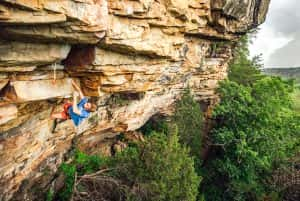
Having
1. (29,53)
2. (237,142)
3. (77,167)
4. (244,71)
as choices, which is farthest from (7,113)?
(244,71)

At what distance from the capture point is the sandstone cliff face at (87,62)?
6238 millimetres

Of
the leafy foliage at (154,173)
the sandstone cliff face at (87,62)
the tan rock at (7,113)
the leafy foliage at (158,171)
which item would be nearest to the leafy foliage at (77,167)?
the leafy foliage at (154,173)

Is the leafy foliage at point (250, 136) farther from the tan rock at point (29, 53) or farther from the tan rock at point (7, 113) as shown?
the tan rock at point (7, 113)

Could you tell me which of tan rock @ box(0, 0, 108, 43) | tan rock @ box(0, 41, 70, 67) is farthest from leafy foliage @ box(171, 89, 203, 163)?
tan rock @ box(0, 41, 70, 67)

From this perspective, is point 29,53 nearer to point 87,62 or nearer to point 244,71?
point 87,62

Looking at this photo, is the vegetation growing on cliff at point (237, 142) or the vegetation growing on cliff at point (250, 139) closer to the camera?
the vegetation growing on cliff at point (237, 142)

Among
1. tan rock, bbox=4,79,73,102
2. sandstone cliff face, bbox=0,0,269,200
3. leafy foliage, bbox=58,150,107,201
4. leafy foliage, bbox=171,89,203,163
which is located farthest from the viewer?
leafy foliage, bbox=171,89,203,163

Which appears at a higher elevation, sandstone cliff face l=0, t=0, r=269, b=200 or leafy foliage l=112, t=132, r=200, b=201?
sandstone cliff face l=0, t=0, r=269, b=200

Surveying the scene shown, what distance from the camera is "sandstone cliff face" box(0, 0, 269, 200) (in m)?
6.24

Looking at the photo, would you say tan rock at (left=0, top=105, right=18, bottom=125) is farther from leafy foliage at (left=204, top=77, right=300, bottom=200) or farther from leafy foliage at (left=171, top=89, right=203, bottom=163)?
leafy foliage at (left=204, top=77, right=300, bottom=200)

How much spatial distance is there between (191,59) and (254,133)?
229 inches

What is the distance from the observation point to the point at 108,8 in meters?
7.25

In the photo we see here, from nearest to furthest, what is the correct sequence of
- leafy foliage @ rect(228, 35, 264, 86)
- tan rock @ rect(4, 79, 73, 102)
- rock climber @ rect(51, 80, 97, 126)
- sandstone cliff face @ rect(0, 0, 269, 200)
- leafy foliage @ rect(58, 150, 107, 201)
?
sandstone cliff face @ rect(0, 0, 269, 200), tan rock @ rect(4, 79, 73, 102), rock climber @ rect(51, 80, 97, 126), leafy foliage @ rect(58, 150, 107, 201), leafy foliage @ rect(228, 35, 264, 86)

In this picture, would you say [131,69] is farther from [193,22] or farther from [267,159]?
[267,159]
